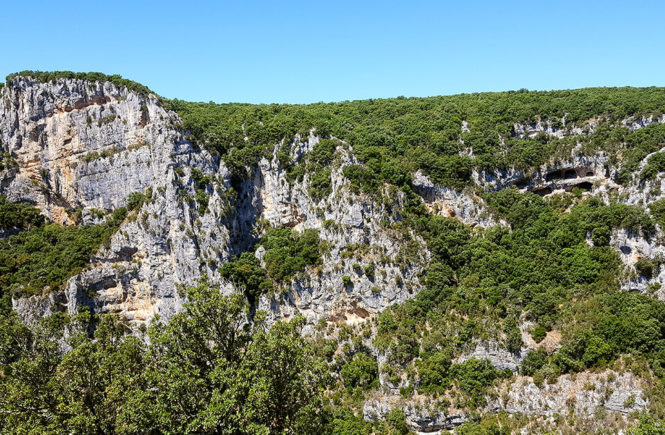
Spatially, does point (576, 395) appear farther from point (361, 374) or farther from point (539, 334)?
point (361, 374)

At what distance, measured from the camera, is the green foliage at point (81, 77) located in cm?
6788

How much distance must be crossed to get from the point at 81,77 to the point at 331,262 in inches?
1995

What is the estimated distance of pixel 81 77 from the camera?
226 ft

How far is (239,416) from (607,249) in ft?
157

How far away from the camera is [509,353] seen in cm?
4584

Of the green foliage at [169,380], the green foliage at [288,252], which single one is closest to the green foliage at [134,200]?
the green foliage at [288,252]

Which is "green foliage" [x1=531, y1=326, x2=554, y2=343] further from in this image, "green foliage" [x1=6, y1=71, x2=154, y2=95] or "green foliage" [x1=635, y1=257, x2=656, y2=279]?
"green foliage" [x1=6, y1=71, x2=154, y2=95]

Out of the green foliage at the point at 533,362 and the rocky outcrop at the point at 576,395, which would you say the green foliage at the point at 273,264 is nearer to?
the green foliage at the point at 533,362

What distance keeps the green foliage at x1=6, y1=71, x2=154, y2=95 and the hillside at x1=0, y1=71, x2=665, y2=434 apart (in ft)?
1.12

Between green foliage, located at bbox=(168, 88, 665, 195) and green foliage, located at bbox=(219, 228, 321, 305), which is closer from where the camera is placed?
green foliage, located at bbox=(219, 228, 321, 305)

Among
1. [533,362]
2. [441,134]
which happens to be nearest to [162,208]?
[441,134]

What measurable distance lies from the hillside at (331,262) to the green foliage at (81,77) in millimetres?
340

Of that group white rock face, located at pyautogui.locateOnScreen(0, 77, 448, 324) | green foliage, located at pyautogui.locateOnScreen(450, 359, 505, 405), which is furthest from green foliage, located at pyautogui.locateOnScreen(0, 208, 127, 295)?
green foliage, located at pyautogui.locateOnScreen(450, 359, 505, 405)

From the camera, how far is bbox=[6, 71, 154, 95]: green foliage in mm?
67875
